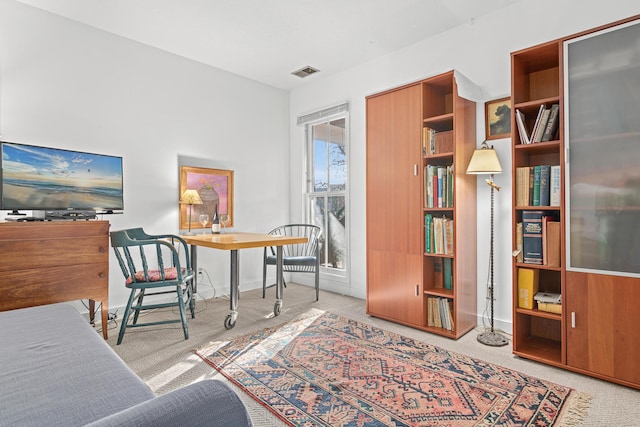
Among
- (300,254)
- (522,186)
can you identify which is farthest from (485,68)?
(300,254)

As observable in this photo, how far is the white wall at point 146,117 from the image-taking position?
299 centimetres

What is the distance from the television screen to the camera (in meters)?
2.67

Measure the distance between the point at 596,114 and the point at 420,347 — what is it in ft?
6.41

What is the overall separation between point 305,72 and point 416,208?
2.49 meters

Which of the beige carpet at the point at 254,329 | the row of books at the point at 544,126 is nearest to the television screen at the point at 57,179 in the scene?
the beige carpet at the point at 254,329

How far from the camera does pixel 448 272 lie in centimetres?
300

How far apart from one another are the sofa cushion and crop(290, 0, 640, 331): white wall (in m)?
2.94

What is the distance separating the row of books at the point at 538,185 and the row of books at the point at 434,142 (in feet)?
2.07

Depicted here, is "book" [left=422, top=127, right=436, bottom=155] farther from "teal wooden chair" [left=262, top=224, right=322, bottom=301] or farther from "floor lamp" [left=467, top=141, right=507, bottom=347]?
"teal wooden chair" [left=262, top=224, right=322, bottom=301]

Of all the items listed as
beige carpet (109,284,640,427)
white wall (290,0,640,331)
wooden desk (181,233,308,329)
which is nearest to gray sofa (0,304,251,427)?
beige carpet (109,284,640,427)

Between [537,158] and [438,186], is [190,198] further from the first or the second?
[537,158]

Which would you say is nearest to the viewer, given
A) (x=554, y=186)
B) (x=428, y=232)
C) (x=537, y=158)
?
(x=554, y=186)

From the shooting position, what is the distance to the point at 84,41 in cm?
329

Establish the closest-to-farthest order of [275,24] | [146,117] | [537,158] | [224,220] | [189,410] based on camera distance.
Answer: [189,410]
[537,158]
[275,24]
[146,117]
[224,220]
